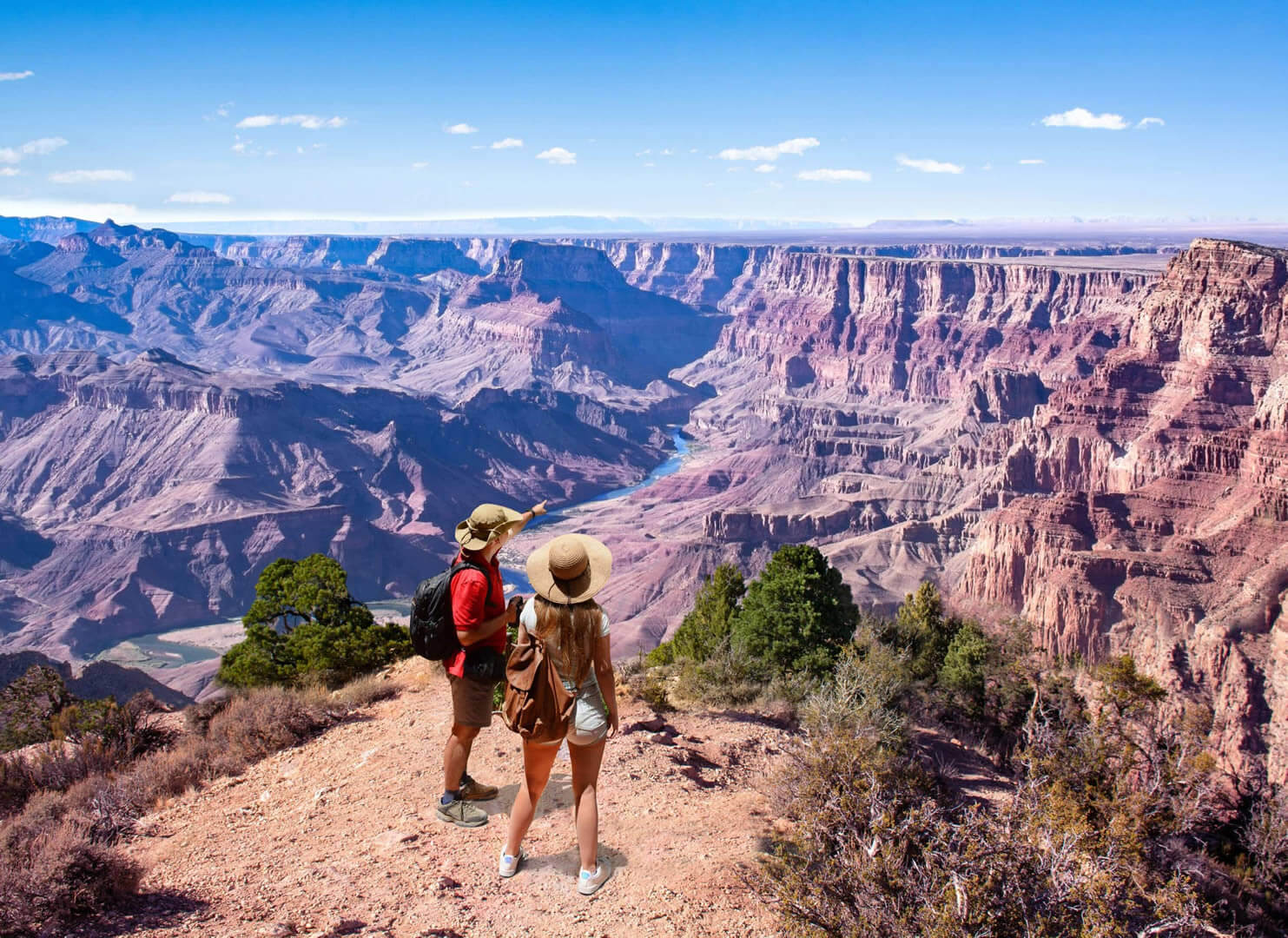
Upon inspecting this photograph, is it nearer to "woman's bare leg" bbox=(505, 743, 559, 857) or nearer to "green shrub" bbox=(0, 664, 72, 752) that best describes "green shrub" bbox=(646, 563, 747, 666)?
"green shrub" bbox=(0, 664, 72, 752)

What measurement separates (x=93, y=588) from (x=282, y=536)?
731 inches

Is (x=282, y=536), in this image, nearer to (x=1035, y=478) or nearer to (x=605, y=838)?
(x=1035, y=478)

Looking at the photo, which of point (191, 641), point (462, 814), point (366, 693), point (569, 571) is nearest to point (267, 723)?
point (366, 693)

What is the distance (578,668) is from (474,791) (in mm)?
3272

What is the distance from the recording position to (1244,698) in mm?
36062

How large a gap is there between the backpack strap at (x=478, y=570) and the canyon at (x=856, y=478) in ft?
83.9

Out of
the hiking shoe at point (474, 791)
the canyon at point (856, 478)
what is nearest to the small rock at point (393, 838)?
the hiking shoe at point (474, 791)

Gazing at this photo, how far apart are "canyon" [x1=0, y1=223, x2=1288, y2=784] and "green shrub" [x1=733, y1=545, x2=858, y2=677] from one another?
43.1 ft

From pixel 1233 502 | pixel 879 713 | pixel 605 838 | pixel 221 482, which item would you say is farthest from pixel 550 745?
pixel 221 482

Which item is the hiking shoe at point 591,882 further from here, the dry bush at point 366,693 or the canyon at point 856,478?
the canyon at point 856,478

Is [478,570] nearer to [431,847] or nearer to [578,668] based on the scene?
[578,668]

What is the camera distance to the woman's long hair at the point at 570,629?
8.50 m

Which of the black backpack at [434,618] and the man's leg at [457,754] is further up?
the black backpack at [434,618]

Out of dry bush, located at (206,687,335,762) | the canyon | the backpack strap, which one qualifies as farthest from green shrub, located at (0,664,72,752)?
the canyon
